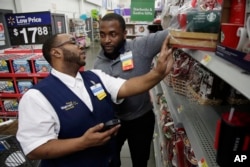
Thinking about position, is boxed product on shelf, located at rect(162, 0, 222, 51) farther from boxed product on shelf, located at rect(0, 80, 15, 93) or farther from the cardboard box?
boxed product on shelf, located at rect(0, 80, 15, 93)

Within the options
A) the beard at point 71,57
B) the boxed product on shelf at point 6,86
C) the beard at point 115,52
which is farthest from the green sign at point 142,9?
the beard at point 71,57

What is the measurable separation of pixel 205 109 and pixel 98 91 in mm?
702

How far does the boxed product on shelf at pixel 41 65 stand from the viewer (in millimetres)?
2582

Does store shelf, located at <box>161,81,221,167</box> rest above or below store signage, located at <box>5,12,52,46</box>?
below

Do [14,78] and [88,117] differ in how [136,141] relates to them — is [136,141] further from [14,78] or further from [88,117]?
[14,78]

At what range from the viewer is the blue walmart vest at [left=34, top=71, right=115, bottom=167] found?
121 cm

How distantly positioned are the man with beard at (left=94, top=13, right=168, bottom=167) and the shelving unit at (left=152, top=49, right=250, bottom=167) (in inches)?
11.6

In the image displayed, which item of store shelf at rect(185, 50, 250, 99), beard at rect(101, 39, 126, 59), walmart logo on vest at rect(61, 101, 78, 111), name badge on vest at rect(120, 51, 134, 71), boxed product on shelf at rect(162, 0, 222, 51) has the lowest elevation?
walmart logo on vest at rect(61, 101, 78, 111)

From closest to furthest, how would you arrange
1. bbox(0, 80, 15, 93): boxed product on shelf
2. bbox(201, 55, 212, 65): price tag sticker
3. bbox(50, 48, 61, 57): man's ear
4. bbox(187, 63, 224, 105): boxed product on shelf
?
1. bbox(201, 55, 212, 65): price tag sticker
2. bbox(187, 63, 224, 105): boxed product on shelf
3. bbox(50, 48, 61, 57): man's ear
4. bbox(0, 80, 15, 93): boxed product on shelf

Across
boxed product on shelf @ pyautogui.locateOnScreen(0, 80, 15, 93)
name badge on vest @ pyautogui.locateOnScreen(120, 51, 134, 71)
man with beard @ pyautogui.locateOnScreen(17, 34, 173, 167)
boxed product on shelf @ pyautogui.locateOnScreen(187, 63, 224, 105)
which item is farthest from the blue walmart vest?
boxed product on shelf @ pyautogui.locateOnScreen(0, 80, 15, 93)

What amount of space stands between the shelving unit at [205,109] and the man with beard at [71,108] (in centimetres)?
29

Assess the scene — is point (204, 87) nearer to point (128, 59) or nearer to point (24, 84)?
point (128, 59)

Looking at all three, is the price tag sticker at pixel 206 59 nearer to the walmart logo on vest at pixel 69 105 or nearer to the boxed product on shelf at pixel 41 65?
the walmart logo on vest at pixel 69 105

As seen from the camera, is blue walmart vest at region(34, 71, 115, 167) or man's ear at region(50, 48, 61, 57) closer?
blue walmart vest at region(34, 71, 115, 167)
